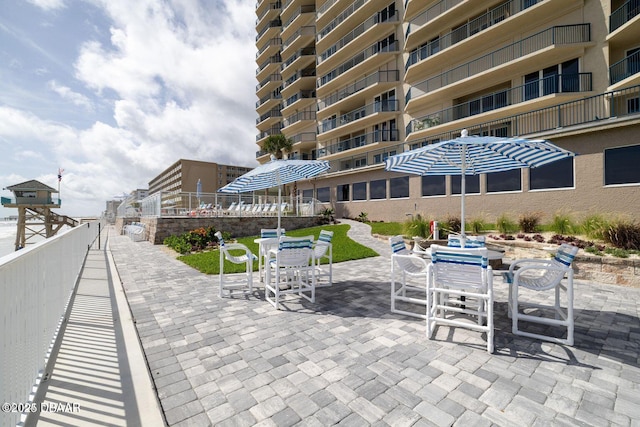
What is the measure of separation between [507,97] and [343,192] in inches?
544


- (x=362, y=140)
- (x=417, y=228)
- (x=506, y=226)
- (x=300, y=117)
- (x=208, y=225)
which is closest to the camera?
(x=506, y=226)

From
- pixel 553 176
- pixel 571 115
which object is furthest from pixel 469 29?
pixel 553 176

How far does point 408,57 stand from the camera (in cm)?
2281

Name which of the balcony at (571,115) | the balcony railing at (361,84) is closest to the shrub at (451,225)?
the balcony at (571,115)

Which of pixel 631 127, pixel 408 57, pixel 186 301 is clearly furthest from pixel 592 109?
pixel 186 301

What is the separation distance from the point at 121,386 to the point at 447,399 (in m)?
2.92

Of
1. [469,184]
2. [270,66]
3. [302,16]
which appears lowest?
[469,184]

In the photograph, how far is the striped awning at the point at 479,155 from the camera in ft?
13.3

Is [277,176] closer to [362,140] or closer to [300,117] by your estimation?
[362,140]

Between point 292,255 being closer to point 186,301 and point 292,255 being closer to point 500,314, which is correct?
point 186,301

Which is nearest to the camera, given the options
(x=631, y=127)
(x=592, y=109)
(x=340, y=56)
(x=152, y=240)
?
(x=631, y=127)

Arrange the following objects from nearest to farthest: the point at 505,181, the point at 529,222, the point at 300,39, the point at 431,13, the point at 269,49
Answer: the point at 529,222 → the point at 505,181 → the point at 431,13 → the point at 300,39 → the point at 269,49

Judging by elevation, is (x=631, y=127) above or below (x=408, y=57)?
below

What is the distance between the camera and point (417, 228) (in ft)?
36.4
